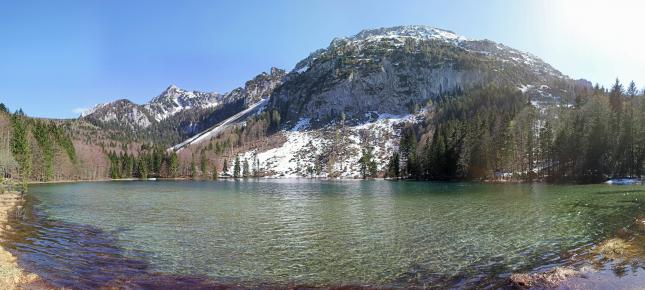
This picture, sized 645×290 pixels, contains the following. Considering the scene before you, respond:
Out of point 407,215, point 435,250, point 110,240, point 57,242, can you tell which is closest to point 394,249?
point 435,250

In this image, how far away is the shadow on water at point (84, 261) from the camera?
2184 centimetres

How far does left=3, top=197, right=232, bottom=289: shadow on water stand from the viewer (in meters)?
21.8

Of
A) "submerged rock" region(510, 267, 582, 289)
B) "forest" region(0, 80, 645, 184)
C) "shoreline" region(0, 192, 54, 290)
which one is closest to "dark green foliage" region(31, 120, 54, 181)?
"forest" region(0, 80, 645, 184)

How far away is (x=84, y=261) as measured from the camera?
27.0 m

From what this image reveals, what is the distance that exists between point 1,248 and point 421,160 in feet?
489

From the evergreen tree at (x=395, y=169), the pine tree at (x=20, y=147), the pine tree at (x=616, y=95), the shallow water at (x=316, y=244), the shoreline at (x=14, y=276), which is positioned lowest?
the shallow water at (x=316, y=244)

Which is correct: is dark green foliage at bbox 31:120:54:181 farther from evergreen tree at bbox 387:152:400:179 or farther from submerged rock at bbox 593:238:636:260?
submerged rock at bbox 593:238:636:260

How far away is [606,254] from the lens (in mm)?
25156

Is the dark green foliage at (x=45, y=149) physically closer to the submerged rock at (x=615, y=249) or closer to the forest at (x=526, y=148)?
the forest at (x=526, y=148)

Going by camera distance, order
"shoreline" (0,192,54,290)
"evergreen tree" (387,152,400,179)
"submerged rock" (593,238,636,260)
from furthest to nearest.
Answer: "evergreen tree" (387,152,400,179)
"submerged rock" (593,238,636,260)
"shoreline" (0,192,54,290)

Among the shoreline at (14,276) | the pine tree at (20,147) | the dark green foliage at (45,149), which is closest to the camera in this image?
the shoreline at (14,276)

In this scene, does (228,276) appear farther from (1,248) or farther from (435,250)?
(1,248)

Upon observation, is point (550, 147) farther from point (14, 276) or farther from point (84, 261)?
point (14, 276)

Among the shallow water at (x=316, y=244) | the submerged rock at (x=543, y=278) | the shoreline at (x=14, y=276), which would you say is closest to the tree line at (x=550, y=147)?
the shallow water at (x=316, y=244)
